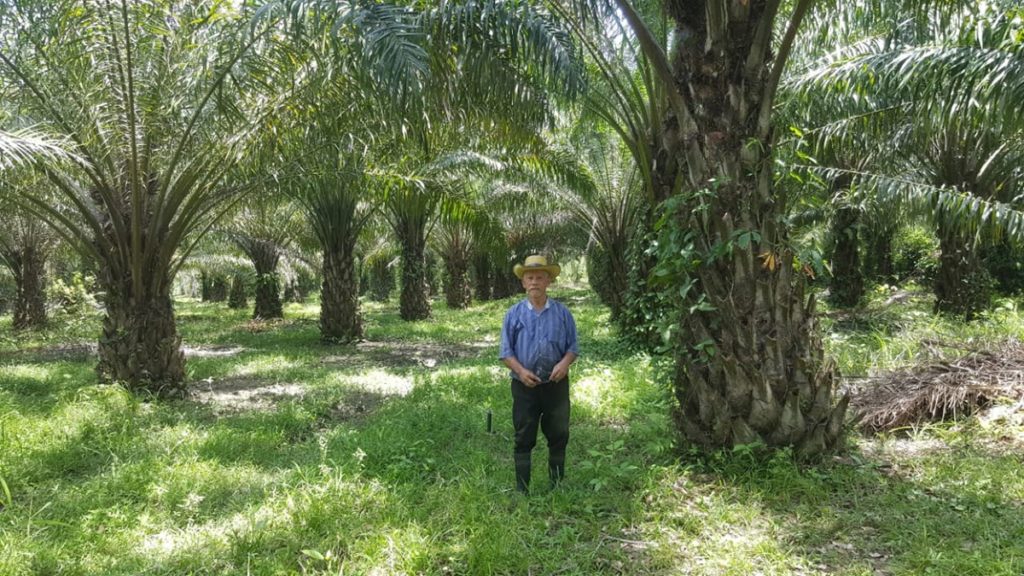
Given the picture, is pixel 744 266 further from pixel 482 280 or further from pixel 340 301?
pixel 482 280

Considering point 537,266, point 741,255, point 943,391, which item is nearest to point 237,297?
point 537,266

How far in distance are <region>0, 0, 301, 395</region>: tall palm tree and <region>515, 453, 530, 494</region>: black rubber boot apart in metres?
4.33

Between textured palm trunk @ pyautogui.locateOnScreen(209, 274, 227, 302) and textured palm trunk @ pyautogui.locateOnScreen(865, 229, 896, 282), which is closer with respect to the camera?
textured palm trunk @ pyautogui.locateOnScreen(865, 229, 896, 282)

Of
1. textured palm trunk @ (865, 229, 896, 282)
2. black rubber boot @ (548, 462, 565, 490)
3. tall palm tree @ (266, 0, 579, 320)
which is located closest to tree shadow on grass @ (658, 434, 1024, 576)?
black rubber boot @ (548, 462, 565, 490)

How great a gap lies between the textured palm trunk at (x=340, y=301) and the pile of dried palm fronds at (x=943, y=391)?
8.60m

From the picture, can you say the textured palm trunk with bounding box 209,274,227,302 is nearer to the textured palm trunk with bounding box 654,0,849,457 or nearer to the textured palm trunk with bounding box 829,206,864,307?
the textured palm trunk with bounding box 829,206,864,307

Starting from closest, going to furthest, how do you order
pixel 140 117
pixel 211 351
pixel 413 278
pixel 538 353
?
pixel 538 353 < pixel 140 117 < pixel 211 351 < pixel 413 278

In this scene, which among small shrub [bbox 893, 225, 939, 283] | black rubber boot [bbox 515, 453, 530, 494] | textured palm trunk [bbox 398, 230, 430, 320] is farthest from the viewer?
small shrub [bbox 893, 225, 939, 283]

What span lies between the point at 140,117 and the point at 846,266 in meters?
13.1

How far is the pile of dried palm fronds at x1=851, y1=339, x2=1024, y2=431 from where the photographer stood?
4.61m

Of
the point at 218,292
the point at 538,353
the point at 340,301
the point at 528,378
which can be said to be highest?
the point at 218,292

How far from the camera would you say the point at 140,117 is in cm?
601

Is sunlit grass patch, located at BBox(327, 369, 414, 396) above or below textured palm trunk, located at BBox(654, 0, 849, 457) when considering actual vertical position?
below

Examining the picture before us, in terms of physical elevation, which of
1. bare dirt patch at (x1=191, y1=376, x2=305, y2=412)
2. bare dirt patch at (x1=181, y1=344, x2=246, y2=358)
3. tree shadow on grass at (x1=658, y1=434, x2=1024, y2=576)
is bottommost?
tree shadow on grass at (x1=658, y1=434, x2=1024, y2=576)
